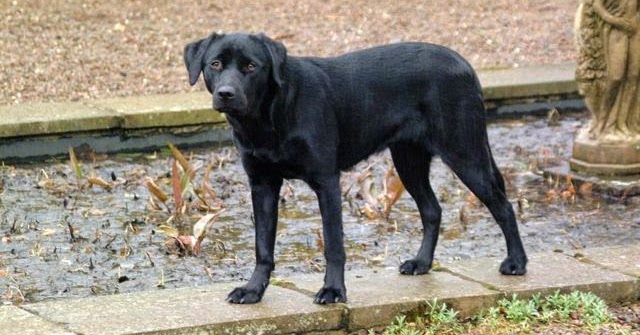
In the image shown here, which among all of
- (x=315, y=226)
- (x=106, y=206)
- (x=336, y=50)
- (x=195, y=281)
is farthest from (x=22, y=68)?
(x=195, y=281)

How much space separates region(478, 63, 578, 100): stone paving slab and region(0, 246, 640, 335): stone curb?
461 cm

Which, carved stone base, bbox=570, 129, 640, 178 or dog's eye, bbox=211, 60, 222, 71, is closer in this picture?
dog's eye, bbox=211, 60, 222, 71

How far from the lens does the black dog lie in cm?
546

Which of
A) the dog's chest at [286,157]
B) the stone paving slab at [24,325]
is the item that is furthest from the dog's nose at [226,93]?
the stone paving slab at [24,325]

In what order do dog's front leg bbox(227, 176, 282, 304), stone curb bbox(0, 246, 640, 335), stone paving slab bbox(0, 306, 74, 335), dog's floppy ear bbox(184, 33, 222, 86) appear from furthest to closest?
dog's front leg bbox(227, 176, 282, 304) → dog's floppy ear bbox(184, 33, 222, 86) → stone curb bbox(0, 246, 640, 335) → stone paving slab bbox(0, 306, 74, 335)

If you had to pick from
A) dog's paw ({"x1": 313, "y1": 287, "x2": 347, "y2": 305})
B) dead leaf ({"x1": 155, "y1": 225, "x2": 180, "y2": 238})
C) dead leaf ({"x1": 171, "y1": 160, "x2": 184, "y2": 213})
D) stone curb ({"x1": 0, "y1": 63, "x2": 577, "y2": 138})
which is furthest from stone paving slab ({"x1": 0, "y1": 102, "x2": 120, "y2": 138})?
dog's paw ({"x1": 313, "y1": 287, "x2": 347, "y2": 305})

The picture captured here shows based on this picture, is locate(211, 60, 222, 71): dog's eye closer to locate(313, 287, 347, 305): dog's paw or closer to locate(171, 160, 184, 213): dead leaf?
locate(313, 287, 347, 305): dog's paw

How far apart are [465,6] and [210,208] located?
8.22m

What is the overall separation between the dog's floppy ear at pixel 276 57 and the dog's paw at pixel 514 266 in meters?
1.43

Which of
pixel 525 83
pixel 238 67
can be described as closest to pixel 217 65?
pixel 238 67

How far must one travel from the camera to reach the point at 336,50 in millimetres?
13219

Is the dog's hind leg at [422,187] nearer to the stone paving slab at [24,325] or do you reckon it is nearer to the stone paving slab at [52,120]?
the stone paving slab at [24,325]

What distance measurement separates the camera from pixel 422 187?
6426 mm

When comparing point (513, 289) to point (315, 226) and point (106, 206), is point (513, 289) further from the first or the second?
point (106, 206)
